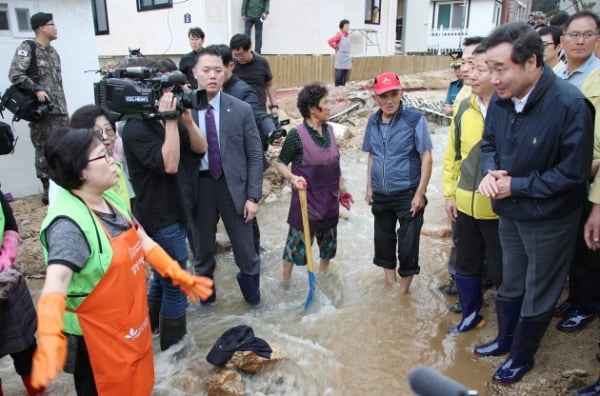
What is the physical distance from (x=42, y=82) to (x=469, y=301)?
199 inches

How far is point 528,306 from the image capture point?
107 inches

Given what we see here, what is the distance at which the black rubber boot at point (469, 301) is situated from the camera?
3508 millimetres

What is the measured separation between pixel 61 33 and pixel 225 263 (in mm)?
3798

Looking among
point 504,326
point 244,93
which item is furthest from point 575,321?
point 244,93

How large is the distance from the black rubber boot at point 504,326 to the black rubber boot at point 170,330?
6.74ft

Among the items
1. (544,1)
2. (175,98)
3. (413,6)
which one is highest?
(544,1)

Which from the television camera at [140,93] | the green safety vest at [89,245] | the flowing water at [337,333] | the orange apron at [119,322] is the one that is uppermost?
the television camera at [140,93]

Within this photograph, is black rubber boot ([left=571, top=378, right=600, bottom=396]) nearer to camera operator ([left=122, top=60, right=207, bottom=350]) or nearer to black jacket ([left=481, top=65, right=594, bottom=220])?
black jacket ([left=481, top=65, right=594, bottom=220])

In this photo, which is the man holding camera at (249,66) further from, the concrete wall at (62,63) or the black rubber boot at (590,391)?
the black rubber boot at (590,391)

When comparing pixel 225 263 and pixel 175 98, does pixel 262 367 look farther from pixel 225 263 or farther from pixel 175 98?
pixel 225 263

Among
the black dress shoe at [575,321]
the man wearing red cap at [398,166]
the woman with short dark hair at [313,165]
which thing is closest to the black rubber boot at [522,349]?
the black dress shoe at [575,321]

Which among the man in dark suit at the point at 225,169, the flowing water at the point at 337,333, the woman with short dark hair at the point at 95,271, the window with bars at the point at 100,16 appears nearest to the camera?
the woman with short dark hair at the point at 95,271

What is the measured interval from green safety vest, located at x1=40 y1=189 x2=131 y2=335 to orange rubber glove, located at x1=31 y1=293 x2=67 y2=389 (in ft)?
0.68

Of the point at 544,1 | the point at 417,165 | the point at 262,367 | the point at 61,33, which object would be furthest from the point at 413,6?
the point at 544,1
